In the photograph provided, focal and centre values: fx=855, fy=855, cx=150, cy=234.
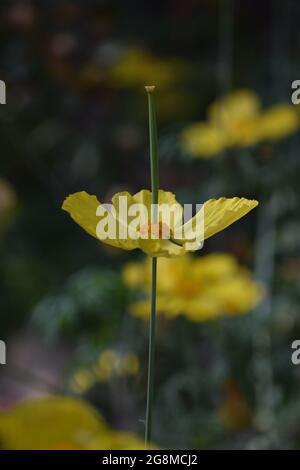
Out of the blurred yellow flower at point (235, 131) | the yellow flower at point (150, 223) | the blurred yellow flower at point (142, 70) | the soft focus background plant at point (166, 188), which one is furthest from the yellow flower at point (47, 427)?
the blurred yellow flower at point (142, 70)

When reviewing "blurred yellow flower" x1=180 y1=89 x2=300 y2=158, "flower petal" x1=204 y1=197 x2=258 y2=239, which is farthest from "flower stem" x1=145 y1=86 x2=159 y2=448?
"blurred yellow flower" x1=180 y1=89 x2=300 y2=158

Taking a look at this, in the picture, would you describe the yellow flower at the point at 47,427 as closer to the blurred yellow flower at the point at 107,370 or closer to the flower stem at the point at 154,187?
the flower stem at the point at 154,187

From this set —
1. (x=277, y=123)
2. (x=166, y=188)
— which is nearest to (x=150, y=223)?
(x=277, y=123)

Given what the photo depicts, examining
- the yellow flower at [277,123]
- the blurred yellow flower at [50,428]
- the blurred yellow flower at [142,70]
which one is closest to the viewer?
the blurred yellow flower at [50,428]

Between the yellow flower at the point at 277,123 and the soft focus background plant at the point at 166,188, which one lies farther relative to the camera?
the yellow flower at the point at 277,123

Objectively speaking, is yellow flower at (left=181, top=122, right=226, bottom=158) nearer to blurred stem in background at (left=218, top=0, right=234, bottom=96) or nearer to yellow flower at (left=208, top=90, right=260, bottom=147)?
yellow flower at (left=208, top=90, right=260, bottom=147)

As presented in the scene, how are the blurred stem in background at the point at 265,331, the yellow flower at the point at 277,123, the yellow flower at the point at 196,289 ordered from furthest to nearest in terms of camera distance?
the yellow flower at the point at 277,123, the blurred stem in background at the point at 265,331, the yellow flower at the point at 196,289
